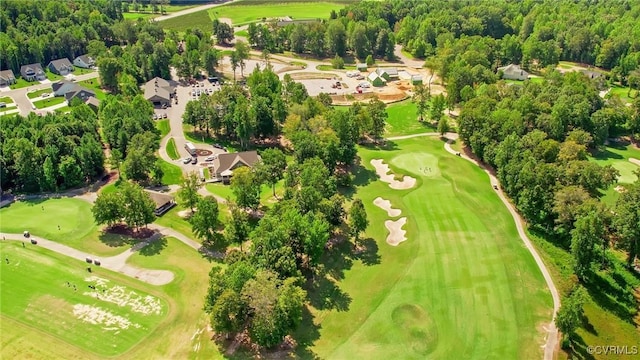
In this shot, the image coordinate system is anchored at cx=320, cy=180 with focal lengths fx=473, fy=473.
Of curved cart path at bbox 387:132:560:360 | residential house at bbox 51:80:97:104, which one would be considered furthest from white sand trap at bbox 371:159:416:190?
residential house at bbox 51:80:97:104

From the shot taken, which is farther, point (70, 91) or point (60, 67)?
point (60, 67)

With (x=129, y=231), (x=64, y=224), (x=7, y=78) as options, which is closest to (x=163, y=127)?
(x=64, y=224)

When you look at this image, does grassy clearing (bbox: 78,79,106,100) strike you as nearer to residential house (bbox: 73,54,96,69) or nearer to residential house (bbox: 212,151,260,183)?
residential house (bbox: 73,54,96,69)

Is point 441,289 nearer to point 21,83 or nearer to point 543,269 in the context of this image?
point 543,269

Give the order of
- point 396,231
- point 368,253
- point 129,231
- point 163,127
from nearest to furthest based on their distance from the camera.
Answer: point 368,253
point 129,231
point 396,231
point 163,127

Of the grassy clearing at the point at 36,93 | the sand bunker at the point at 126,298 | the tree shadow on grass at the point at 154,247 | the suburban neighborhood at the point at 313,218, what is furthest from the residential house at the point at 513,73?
the grassy clearing at the point at 36,93

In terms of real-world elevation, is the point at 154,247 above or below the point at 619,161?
below

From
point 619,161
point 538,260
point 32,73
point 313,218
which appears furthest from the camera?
point 32,73
